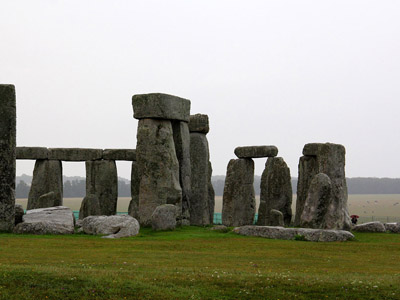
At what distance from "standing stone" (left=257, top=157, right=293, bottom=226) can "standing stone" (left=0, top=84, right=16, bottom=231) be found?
1172cm

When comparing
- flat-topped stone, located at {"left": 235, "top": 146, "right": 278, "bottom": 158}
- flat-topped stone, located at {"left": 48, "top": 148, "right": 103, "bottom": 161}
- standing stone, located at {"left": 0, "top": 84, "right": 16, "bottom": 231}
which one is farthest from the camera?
flat-topped stone, located at {"left": 48, "top": 148, "right": 103, "bottom": 161}

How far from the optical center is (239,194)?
2836 cm

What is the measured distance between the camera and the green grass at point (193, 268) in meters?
11.0

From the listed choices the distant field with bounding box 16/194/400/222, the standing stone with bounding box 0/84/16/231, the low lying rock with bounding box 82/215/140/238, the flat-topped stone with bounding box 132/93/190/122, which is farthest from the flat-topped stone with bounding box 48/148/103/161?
the distant field with bounding box 16/194/400/222

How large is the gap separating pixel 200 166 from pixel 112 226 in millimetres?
8163

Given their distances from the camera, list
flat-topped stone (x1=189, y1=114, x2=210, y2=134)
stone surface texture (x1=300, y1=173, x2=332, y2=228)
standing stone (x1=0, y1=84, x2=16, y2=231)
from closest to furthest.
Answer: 1. standing stone (x1=0, y1=84, x2=16, y2=231)
2. stone surface texture (x1=300, y1=173, x2=332, y2=228)
3. flat-topped stone (x1=189, y1=114, x2=210, y2=134)

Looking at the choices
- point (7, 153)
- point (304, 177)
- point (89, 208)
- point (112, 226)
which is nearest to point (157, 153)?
point (112, 226)

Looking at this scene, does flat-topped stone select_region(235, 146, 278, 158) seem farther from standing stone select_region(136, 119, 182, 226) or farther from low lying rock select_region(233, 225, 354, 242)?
low lying rock select_region(233, 225, 354, 242)

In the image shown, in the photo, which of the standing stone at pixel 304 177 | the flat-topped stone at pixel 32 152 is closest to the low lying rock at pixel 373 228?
the standing stone at pixel 304 177

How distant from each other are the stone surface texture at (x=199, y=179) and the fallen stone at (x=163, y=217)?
5.36m

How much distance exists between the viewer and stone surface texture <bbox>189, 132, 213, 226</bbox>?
1043 inches

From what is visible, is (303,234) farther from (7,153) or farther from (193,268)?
(7,153)

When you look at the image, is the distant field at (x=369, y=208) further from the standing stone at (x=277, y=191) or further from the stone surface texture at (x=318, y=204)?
the stone surface texture at (x=318, y=204)

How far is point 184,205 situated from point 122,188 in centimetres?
8813
